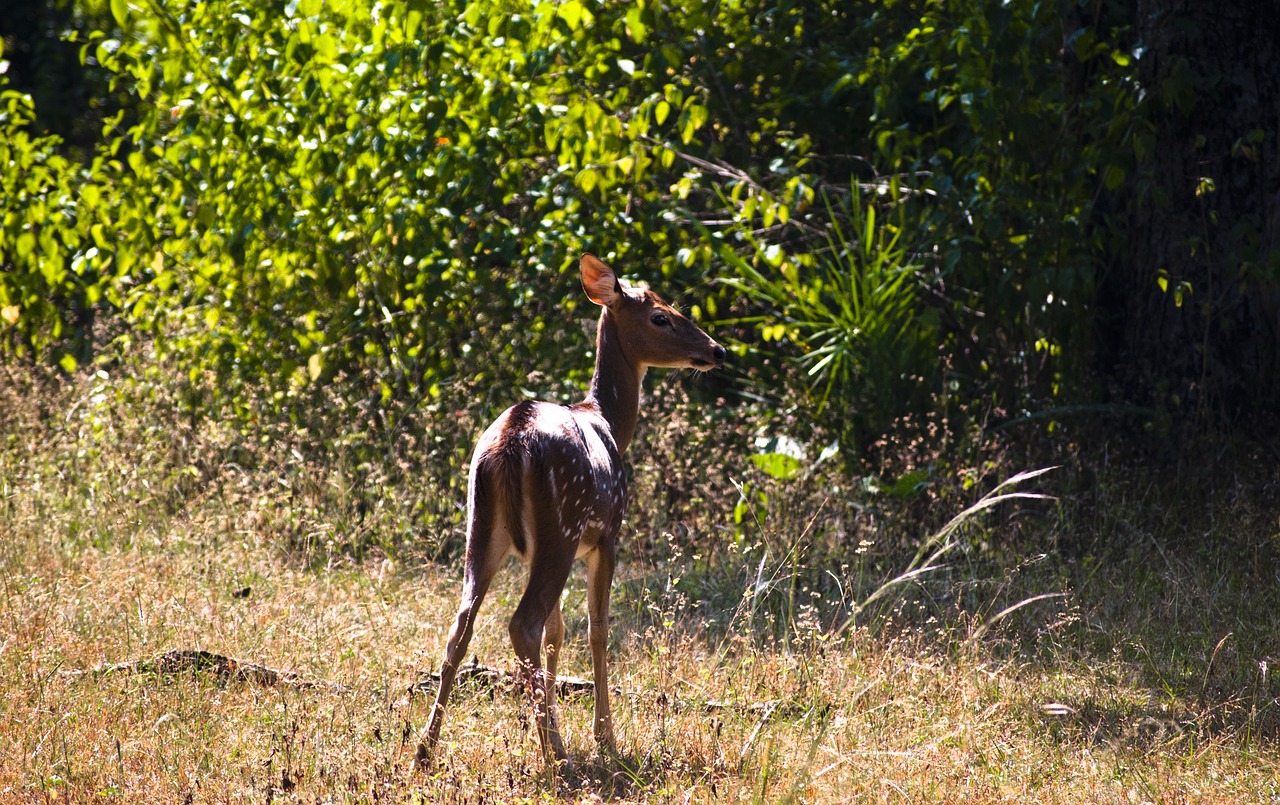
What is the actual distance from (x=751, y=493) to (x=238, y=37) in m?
3.64

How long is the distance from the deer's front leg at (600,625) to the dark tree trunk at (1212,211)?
11.6 ft

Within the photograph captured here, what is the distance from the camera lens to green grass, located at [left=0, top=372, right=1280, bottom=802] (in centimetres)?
393

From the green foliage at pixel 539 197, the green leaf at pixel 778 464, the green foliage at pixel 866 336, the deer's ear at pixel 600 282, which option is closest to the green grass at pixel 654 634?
the green leaf at pixel 778 464

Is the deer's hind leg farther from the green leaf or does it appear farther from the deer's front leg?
the green leaf

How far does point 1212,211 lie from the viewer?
655 centimetres

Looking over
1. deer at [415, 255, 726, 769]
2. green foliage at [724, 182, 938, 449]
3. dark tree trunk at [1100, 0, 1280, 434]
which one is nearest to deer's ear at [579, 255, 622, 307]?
deer at [415, 255, 726, 769]

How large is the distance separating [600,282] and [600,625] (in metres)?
1.52

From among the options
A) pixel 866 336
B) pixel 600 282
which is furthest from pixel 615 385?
pixel 866 336

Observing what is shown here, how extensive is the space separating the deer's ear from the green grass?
114 cm

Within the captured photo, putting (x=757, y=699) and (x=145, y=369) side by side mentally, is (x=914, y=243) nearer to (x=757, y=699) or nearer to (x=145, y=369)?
(x=757, y=699)

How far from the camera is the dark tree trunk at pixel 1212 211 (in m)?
6.63

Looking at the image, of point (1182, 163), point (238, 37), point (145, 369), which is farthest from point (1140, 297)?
point (145, 369)

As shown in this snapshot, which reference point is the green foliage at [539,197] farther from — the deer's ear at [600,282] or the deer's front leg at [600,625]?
the deer's front leg at [600,625]

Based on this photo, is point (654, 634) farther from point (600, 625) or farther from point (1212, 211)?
point (1212, 211)
